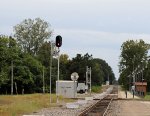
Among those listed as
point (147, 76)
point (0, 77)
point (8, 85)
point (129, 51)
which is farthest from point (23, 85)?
point (129, 51)

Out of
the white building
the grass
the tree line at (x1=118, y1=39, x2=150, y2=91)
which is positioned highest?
the tree line at (x1=118, y1=39, x2=150, y2=91)

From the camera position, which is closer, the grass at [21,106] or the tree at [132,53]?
the grass at [21,106]

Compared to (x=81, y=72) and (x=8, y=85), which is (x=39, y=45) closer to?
(x=81, y=72)

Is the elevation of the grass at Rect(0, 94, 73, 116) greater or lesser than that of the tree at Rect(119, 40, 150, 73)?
lesser

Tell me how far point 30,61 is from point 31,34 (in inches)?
1072

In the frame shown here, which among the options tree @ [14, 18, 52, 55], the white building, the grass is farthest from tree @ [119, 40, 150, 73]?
the grass

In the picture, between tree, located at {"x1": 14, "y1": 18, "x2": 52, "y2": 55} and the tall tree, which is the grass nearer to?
tree, located at {"x1": 14, "y1": 18, "x2": 52, "y2": 55}

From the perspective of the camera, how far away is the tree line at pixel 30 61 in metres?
84.9

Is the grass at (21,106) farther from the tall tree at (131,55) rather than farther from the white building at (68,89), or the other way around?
the tall tree at (131,55)

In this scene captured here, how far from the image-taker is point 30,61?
105125 mm

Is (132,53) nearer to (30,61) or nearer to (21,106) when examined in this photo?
(30,61)

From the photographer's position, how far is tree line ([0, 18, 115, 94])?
279ft

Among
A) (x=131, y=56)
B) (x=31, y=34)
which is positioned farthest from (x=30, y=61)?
(x=131, y=56)

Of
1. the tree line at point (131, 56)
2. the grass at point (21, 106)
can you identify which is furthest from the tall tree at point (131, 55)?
the grass at point (21, 106)
